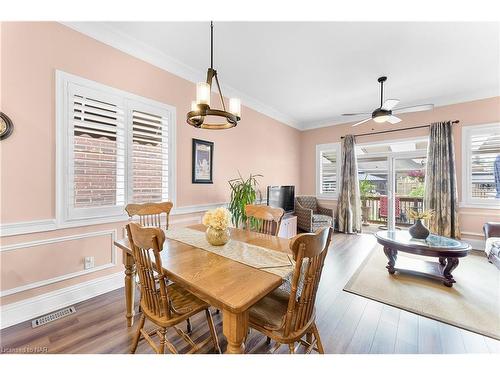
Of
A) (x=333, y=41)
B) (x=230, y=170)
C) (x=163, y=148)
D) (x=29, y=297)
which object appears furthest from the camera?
(x=230, y=170)

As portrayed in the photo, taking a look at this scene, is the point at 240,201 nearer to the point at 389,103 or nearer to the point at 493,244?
the point at 389,103

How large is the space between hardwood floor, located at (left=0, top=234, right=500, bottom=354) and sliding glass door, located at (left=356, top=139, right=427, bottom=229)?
3.35m

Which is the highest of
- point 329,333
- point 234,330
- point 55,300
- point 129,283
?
point 234,330

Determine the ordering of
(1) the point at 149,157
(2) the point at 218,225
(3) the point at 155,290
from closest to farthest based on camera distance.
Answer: (3) the point at 155,290
(2) the point at 218,225
(1) the point at 149,157

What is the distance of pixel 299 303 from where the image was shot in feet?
3.67

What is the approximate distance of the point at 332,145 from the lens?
215 inches

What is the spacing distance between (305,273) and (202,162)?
8.18 ft

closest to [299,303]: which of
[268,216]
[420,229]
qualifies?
[268,216]

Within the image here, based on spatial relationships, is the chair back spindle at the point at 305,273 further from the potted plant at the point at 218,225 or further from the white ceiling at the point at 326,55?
the white ceiling at the point at 326,55

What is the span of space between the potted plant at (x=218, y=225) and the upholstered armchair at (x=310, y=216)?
Result: 10.9ft
